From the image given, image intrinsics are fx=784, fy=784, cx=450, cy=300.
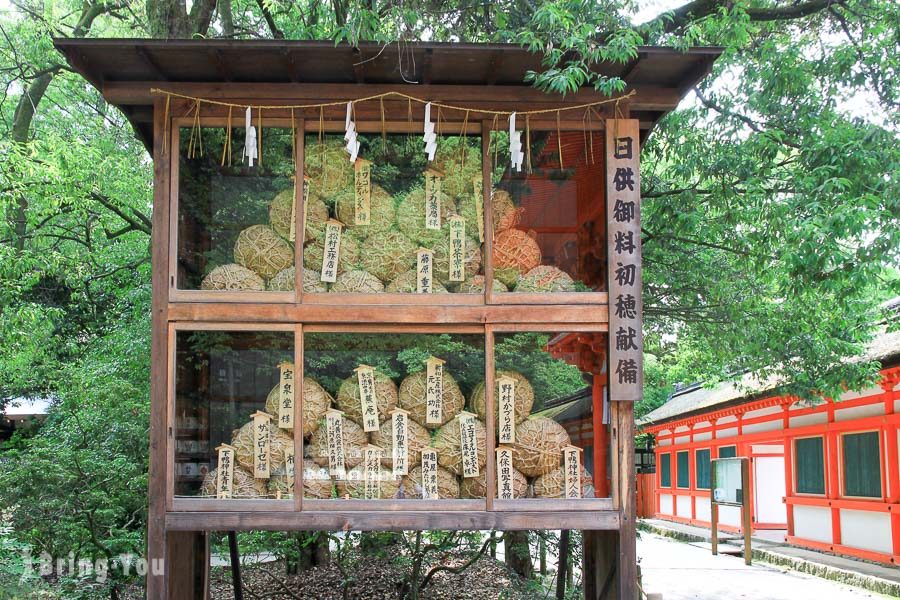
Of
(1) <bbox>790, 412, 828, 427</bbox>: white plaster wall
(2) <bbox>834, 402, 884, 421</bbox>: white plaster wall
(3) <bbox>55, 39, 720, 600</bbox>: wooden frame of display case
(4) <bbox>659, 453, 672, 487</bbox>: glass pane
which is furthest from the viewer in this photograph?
(4) <bbox>659, 453, 672, 487</bbox>: glass pane

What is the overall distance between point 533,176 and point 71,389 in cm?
696

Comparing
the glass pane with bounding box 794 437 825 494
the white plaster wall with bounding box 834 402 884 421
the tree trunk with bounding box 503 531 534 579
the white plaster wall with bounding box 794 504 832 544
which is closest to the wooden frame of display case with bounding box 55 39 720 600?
the tree trunk with bounding box 503 531 534 579

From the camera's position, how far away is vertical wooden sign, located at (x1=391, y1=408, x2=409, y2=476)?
5.29 meters

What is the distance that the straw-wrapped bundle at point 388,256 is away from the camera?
541 cm

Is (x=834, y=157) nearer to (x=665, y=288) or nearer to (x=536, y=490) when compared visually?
(x=665, y=288)

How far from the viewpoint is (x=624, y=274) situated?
5.13m

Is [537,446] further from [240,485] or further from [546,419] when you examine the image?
[240,485]

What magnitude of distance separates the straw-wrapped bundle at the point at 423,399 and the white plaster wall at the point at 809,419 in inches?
449

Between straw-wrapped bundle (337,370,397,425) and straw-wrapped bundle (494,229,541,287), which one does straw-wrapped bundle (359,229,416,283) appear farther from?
straw-wrapped bundle (337,370,397,425)

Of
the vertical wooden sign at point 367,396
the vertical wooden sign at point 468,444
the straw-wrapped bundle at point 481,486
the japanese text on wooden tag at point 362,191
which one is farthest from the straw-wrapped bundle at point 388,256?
the straw-wrapped bundle at point 481,486

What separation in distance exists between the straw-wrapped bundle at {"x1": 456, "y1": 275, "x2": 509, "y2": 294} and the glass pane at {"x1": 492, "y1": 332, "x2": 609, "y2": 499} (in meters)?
0.34

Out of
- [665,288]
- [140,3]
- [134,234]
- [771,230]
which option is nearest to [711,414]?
[665,288]

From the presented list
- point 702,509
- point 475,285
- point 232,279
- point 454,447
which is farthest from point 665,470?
point 232,279

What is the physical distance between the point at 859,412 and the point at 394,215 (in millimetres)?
10951
